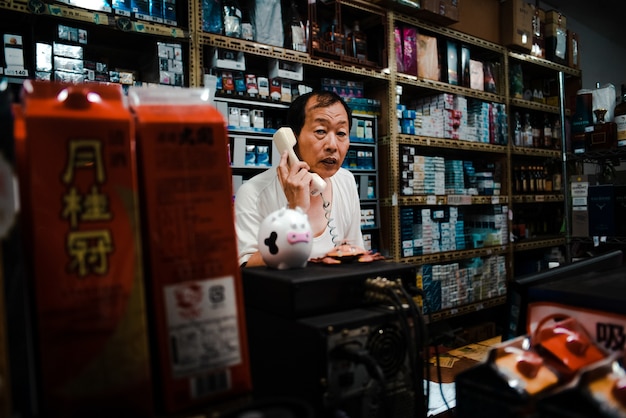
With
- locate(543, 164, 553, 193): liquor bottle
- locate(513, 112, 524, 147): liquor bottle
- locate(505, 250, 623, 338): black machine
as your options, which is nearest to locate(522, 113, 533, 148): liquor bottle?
locate(513, 112, 524, 147): liquor bottle

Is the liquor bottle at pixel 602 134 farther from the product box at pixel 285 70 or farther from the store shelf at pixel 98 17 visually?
the store shelf at pixel 98 17

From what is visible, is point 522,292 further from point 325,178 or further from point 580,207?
point 580,207

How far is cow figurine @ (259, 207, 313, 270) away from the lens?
936mm

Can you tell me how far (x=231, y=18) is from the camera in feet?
8.71

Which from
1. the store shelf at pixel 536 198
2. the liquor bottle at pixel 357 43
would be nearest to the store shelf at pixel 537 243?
the store shelf at pixel 536 198

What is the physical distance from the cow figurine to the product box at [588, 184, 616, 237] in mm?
2959

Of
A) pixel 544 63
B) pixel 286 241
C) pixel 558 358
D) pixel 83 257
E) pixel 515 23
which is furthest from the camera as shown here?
pixel 544 63

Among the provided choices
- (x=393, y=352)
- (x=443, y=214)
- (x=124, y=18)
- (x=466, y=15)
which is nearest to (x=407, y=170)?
(x=443, y=214)

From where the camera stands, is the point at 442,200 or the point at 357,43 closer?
the point at 357,43

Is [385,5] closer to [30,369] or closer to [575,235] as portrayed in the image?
[575,235]

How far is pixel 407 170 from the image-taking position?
3465mm

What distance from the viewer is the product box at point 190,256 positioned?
0.58 metres

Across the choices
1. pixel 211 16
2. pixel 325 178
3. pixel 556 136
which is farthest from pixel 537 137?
pixel 211 16

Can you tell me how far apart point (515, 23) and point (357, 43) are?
5.57 feet
